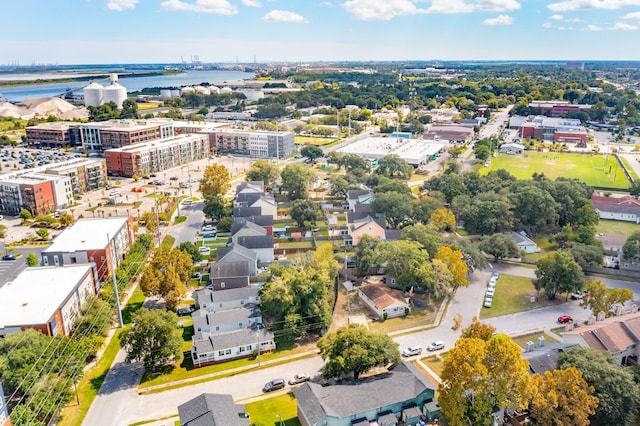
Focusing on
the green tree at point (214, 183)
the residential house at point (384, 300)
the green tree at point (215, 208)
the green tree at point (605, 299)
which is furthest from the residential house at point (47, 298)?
the green tree at point (605, 299)

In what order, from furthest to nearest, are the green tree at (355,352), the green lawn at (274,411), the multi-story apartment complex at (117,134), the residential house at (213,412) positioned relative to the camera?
the multi-story apartment complex at (117,134)
the green tree at (355,352)
the green lawn at (274,411)
the residential house at (213,412)

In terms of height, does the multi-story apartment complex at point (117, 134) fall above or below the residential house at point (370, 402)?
above

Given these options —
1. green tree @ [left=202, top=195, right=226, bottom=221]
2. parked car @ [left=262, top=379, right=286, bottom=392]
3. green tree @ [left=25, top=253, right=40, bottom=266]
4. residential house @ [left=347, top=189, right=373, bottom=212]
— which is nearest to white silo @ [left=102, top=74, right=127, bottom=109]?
green tree @ [left=202, top=195, right=226, bottom=221]

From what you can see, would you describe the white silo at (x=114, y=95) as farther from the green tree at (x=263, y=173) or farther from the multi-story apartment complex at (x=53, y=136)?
the green tree at (x=263, y=173)

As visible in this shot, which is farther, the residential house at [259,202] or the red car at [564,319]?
the residential house at [259,202]

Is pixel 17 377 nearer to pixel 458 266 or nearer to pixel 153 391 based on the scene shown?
pixel 153 391

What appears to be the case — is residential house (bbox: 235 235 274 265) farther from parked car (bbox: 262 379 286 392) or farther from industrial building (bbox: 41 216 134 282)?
parked car (bbox: 262 379 286 392)
